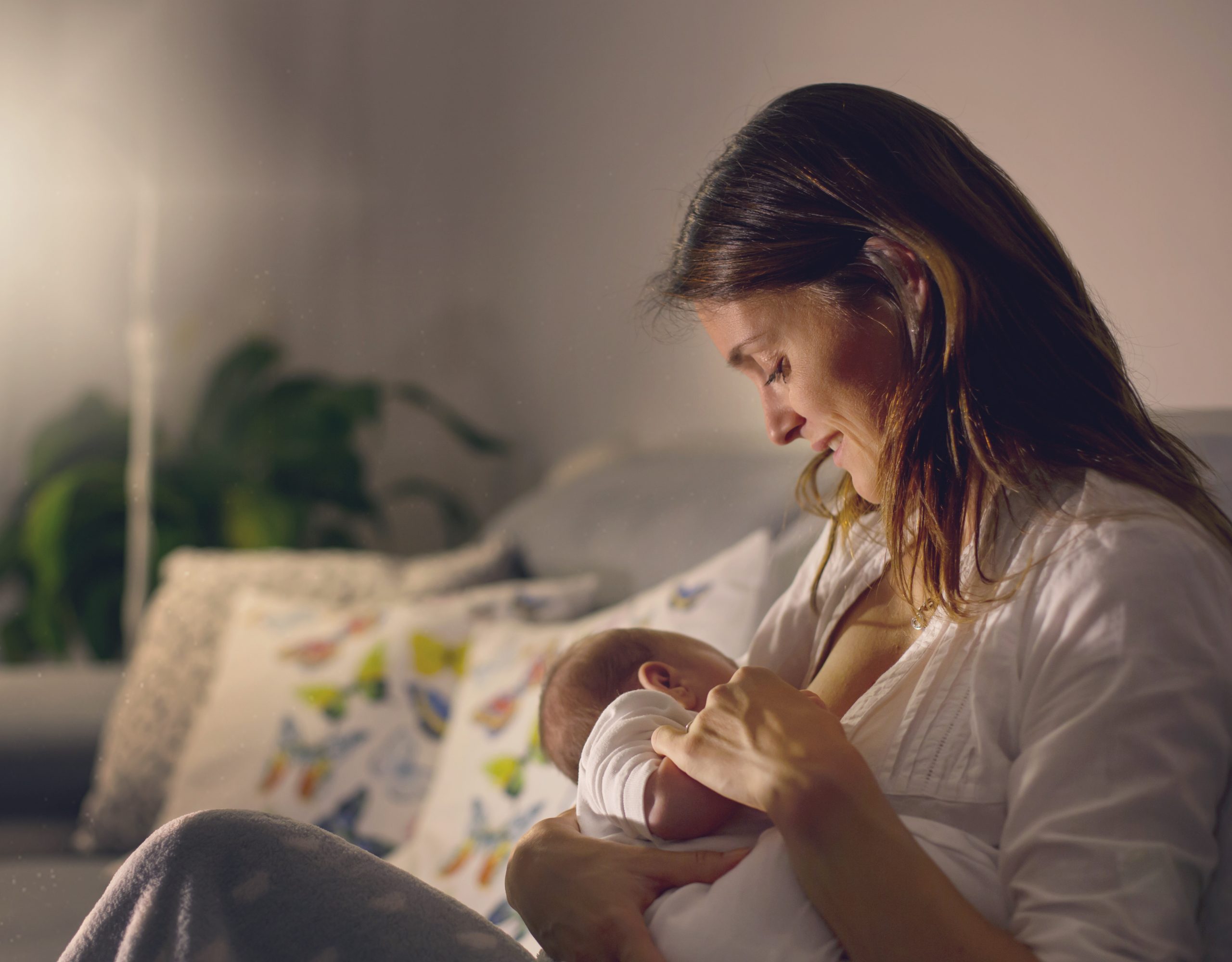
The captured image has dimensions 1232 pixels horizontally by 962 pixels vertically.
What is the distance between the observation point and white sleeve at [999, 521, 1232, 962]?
1.64 feet

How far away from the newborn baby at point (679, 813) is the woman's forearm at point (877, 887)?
22 mm

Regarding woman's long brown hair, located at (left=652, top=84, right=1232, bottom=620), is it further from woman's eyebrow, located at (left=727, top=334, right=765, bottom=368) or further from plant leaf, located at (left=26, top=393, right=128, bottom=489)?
plant leaf, located at (left=26, top=393, right=128, bottom=489)

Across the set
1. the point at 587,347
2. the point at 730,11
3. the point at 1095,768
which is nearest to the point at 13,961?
the point at 587,347

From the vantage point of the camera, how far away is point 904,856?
52cm

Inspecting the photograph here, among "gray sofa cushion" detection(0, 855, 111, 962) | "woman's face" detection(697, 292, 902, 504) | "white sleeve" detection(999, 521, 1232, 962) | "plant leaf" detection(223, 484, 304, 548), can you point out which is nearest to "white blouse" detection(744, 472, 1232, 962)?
"white sleeve" detection(999, 521, 1232, 962)

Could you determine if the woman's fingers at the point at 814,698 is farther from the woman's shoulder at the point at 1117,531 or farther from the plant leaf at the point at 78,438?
the plant leaf at the point at 78,438

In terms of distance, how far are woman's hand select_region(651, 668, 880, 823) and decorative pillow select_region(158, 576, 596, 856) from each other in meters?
0.70

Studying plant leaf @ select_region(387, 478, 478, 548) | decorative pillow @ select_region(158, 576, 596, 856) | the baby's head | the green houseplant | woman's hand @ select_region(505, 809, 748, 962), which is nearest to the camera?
woman's hand @ select_region(505, 809, 748, 962)

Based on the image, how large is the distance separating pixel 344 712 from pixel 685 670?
2.11 feet

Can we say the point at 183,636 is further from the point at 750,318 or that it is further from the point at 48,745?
the point at 750,318

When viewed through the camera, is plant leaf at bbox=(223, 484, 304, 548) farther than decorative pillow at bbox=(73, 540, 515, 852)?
Yes

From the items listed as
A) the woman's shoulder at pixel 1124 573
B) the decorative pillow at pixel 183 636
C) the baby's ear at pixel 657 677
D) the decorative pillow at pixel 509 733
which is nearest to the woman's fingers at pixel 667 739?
the baby's ear at pixel 657 677

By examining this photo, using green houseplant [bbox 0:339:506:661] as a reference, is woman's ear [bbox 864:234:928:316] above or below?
above

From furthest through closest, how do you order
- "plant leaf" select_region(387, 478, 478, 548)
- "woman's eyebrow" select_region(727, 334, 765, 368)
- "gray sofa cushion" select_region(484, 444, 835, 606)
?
"plant leaf" select_region(387, 478, 478, 548), "gray sofa cushion" select_region(484, 444, 835, 606), "woman's eyebrow" select_region(727, 334, 765, 368)
